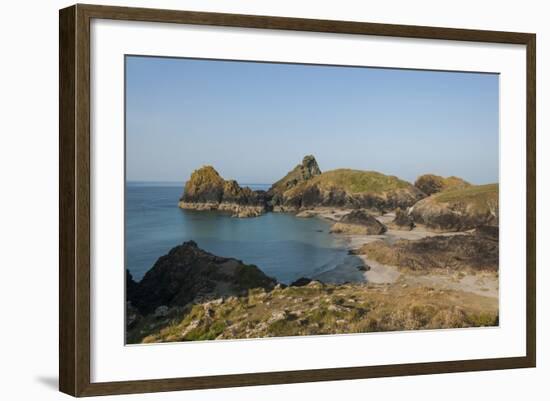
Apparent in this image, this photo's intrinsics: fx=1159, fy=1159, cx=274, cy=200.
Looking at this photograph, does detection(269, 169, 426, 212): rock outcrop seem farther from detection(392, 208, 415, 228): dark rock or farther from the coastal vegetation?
the coastal vegetation

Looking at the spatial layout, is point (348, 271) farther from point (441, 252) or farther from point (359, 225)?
point (441, 252)

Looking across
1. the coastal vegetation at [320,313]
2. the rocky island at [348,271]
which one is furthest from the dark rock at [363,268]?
the coastal vegetation at [320,313]

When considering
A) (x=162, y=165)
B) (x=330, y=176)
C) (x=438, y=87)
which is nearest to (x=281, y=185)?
(x=330, y=176)

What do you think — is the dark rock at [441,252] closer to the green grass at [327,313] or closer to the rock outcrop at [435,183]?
the green grass at [327,313]

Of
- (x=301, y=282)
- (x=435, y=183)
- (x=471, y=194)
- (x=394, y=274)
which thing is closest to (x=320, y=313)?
(x=301, y=282)

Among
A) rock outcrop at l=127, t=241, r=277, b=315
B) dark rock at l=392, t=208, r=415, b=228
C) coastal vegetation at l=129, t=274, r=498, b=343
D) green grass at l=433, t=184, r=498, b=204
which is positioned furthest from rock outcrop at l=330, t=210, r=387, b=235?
rock outcrop at l=127, t=241, r=277, b=315

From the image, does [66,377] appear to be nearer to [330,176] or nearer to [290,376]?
[290,376]
